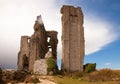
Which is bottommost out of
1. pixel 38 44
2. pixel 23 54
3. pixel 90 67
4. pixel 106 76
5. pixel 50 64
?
pixel 106 76

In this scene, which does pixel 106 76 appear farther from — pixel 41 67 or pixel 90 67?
pixel 41 67

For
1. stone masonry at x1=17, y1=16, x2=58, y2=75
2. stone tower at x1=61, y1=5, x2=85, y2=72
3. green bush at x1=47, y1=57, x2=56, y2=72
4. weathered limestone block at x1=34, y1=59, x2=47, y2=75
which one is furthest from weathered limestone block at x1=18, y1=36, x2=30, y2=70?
green bush at x1=47, y1=57, x2=56, y2=72

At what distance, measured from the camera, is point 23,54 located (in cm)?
7869

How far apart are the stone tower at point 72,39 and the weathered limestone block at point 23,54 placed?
880 inches

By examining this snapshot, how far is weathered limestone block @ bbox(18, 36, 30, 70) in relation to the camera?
7712 cm

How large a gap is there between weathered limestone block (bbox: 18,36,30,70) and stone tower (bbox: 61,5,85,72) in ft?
73.3

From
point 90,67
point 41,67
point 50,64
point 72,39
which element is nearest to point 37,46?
point 72,39

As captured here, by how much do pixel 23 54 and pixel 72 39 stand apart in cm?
2459

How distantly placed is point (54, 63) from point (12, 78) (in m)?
16.8

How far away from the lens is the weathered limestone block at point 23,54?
7712 centimetres

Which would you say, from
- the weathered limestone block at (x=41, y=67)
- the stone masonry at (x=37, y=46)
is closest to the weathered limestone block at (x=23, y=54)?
the stone masonry at (x=37, y=46)

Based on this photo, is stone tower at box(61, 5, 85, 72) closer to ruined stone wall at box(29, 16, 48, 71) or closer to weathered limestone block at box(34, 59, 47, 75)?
weathered limestone block at box(34, 59, 47, 75)

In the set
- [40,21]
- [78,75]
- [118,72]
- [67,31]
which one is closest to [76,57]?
[67,31]

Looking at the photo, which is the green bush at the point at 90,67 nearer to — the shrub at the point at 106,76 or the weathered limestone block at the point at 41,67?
the weathered limestone block at the point at 41,67
